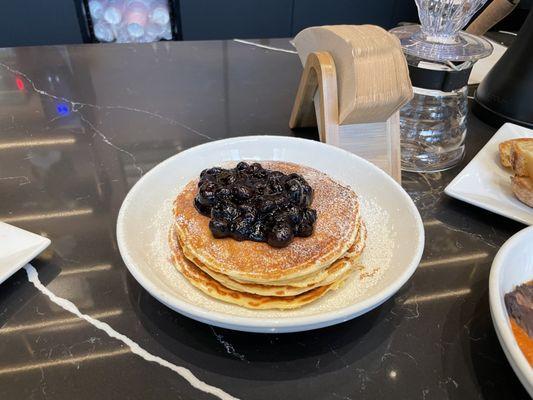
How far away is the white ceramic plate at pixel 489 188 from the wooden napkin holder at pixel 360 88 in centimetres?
15

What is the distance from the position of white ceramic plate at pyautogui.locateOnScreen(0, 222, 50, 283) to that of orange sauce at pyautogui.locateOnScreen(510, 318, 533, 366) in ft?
2.60

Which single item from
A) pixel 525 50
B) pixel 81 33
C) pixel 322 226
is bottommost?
pixel 81 33

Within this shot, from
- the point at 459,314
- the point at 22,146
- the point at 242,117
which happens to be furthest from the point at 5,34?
the point at 459,314

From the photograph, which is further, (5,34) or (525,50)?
(5,34)

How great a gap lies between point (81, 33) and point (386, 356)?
9.71 feet

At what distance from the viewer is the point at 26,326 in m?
0.68

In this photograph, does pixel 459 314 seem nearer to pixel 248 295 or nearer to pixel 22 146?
pixel 248 295

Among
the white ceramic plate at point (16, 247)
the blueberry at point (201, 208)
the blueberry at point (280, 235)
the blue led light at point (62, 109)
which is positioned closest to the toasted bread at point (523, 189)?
the blueberry at point (280, 235)

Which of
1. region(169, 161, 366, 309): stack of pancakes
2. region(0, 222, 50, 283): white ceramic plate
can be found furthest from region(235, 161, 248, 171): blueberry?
region(0, 222, 50, 283): white ceramic plate

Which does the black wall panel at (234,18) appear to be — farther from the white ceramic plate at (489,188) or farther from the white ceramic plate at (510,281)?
the white ceramic plate at (510,281)

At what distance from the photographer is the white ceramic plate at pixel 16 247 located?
72cm

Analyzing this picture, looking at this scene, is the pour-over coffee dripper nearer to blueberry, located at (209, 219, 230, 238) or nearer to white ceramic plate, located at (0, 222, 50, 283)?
blueberry, located at (209, 219, 230, 238)

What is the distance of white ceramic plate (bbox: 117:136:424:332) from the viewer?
58 cm

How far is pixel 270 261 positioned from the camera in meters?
0.67
